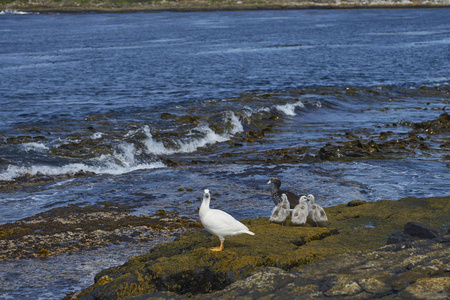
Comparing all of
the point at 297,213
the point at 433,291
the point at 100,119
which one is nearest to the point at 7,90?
the point at 100,119

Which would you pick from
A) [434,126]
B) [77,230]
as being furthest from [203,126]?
[77,230]

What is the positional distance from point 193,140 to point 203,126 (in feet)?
7.81

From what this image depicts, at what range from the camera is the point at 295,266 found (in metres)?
7.89

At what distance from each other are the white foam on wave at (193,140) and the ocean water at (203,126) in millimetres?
78

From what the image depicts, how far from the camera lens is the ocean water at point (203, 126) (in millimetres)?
16953

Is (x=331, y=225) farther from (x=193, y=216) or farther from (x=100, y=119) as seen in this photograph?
(x=100, y=119)

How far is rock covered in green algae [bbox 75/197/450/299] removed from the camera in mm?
6590

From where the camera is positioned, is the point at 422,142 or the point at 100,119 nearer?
the point at 422,142

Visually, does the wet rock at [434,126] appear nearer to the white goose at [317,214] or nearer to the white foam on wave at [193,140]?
the white foam on wave at [193,140]

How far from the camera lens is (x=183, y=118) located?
29859 mm

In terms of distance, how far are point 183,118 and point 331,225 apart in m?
20.3

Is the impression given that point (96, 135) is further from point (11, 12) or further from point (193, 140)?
point (11, 12)

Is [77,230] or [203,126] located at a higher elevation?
[77,230]

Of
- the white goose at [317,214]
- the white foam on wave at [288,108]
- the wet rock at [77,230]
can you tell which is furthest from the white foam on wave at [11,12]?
the white goose at [317,214]
